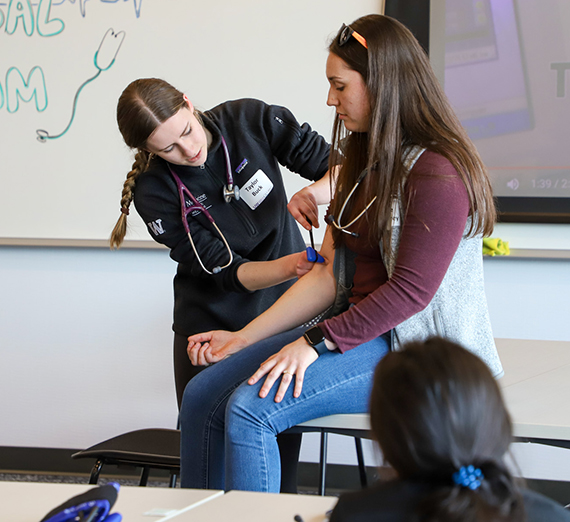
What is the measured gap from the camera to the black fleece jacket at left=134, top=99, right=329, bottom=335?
5.41 feet

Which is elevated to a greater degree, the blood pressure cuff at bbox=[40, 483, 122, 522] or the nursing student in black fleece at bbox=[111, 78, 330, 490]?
the nursing student in black fleece at bbox=[111, 78, 330, 490]

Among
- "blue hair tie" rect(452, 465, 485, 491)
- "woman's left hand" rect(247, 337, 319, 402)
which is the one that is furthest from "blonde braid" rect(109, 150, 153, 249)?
"blue hair tie" rect(452, 465, 485, 491)

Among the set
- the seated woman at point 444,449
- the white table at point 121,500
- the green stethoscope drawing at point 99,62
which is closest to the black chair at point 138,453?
the white table at point 121,500

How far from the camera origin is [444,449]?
1.80ft

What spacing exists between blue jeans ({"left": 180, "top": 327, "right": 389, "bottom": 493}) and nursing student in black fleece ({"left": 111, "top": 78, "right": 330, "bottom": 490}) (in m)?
0.34

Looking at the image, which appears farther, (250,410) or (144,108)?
(144,108)

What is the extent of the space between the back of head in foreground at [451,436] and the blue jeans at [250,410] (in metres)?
0.58

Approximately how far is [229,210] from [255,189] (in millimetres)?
96

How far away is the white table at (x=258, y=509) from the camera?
2.54 ft

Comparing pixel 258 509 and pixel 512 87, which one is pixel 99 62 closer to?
pixel 512 87

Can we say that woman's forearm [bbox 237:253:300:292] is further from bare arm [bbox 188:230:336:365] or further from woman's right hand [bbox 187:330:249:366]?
woman's right hand [bbox 187:330:249:366]

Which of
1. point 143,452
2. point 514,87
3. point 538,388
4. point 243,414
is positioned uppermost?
point 514,87

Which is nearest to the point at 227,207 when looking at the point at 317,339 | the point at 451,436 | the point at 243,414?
the point at 317,339

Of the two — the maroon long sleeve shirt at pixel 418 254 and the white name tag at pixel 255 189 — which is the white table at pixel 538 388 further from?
the white name tag at pixel 255 189
